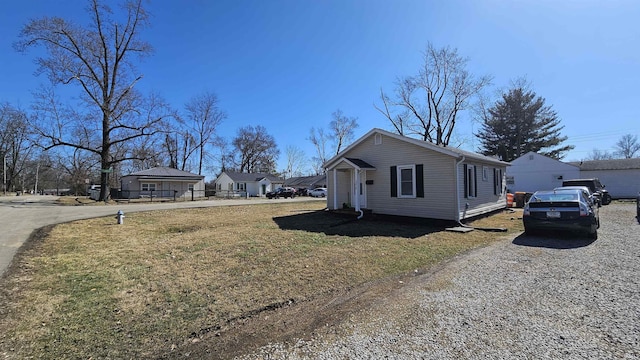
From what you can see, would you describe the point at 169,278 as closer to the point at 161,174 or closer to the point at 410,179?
the point at 410,179

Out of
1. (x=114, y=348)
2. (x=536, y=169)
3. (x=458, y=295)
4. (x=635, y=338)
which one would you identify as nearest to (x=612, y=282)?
(x=635, y=338)

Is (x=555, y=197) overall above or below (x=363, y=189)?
below

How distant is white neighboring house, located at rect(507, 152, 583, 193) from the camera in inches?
1078

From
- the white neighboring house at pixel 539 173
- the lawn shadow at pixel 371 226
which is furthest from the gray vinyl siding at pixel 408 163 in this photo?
the white neighboring house at pixel 539 173

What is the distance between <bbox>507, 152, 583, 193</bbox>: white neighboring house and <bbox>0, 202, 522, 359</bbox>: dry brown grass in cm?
2452

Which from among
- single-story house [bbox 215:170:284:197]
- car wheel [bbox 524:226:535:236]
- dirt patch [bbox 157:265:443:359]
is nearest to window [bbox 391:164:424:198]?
car wheel [bbox 524:226:535:236]

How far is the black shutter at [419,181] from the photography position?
11469mm

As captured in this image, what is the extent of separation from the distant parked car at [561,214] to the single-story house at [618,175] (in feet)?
85.6

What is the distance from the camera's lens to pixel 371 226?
10867 mm

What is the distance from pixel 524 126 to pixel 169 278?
144 ft

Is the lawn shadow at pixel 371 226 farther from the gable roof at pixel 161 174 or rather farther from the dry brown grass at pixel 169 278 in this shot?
the gable roof at pixel 161 174

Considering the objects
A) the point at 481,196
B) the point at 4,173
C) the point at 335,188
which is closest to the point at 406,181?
the point at 335,188

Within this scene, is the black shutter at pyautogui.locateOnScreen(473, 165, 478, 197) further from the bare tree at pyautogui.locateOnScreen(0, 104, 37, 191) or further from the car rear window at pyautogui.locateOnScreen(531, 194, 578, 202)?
Answer: the bare tree at pyautogui.locateOnScreen(0, 104, 37, 191)

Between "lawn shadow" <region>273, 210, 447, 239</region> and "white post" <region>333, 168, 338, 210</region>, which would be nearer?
"lawn shadow" <region>273, 210, 447, 239</region>
